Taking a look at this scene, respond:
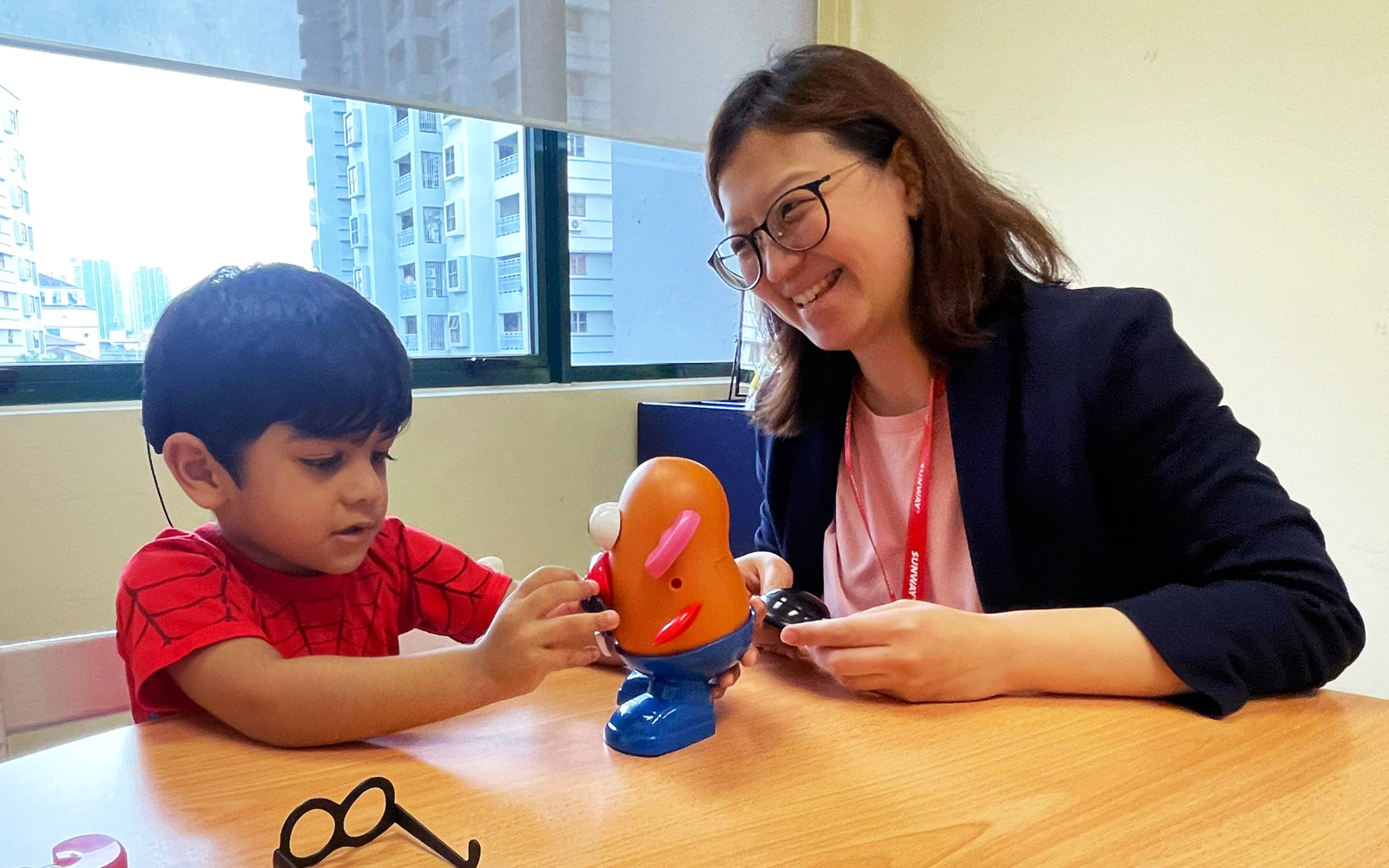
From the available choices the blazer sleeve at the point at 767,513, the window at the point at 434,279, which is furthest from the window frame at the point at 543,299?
the blazer sleeve at the point at 767,513

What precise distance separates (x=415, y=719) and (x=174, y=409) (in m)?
0.37

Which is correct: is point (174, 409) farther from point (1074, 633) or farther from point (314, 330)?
point (1074, 633)

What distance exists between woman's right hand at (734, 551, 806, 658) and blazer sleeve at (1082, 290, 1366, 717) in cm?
32

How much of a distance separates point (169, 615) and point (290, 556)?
127 mm

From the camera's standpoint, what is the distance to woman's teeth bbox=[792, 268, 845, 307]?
1029mm

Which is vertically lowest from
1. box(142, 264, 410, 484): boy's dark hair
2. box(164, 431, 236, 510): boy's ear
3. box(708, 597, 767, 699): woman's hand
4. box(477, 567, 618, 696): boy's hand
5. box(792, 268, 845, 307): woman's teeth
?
box(708, 597, 767, 699): woman's hand

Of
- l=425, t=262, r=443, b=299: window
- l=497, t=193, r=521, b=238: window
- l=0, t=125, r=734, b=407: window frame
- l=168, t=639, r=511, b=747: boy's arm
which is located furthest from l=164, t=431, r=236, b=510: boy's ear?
l=497, t=193, r=521, b=238: window

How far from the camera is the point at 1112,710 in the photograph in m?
0.71

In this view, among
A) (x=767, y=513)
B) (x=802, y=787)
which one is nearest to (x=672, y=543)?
(x=802, y=787)

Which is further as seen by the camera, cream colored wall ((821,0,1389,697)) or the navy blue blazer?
cream colored wall ((821,0,1389,697))

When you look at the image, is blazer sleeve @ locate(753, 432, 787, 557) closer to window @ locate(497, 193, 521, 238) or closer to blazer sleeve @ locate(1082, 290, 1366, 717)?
blazer sleeve @ locate(1082, 290, 1366, 717)

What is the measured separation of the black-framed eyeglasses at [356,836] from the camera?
Answer: 1.64 feet

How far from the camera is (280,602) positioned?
0.85 meters

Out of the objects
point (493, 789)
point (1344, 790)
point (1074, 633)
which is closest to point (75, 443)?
point (493, 789)
